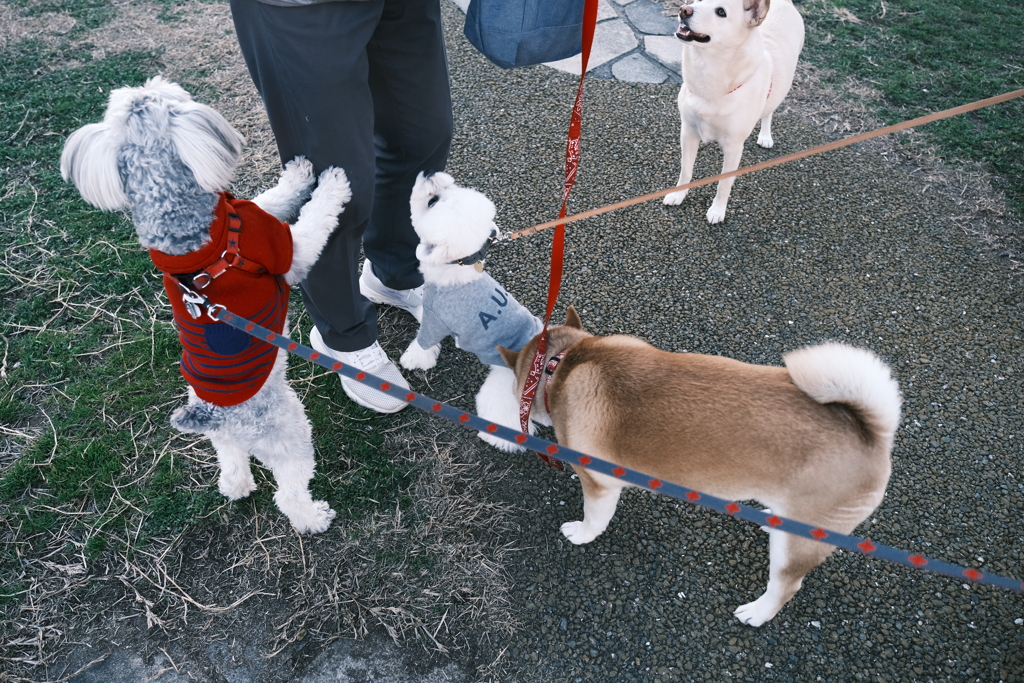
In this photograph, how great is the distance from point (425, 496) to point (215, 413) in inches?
42.5

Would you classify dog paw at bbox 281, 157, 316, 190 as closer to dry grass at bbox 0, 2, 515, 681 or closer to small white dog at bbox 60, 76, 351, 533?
small white dog at bbox 60, 76, 351, 533

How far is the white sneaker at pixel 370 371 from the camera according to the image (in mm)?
2986

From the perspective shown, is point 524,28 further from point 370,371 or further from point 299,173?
point 370,371

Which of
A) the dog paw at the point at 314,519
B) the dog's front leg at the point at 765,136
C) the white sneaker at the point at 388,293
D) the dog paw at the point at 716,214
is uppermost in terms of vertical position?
the dog's front leg at the point at 765,136

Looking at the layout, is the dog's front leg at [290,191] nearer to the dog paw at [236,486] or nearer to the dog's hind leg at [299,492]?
the dog's hind leg at [299,492]

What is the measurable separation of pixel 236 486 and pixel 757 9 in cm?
376

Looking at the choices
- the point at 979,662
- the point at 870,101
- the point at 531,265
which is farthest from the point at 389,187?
the point at 870,101

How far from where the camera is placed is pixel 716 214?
13.5 ft

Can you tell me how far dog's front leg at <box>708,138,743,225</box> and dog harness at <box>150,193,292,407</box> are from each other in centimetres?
291

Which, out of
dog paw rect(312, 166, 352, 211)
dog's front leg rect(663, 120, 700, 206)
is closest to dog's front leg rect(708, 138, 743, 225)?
dog's front leg rect(663, 120, 700, 206)

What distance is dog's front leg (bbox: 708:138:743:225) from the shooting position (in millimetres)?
3873

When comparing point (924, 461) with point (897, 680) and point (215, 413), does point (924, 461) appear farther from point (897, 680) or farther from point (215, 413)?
point (215, 413)

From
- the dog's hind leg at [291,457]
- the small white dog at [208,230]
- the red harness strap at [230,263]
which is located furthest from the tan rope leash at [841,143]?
the dog's hind leg at [291,457]

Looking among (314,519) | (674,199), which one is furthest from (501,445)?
(674,199)
